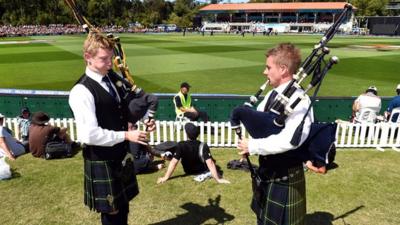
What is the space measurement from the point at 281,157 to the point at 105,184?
1.84 metres

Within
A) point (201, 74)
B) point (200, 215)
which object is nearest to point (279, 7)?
point (201, 74)

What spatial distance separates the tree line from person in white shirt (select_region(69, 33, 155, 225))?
74.3 metres

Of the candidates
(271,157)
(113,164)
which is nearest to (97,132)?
(113,164)

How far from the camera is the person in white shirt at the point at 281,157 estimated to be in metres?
3.14

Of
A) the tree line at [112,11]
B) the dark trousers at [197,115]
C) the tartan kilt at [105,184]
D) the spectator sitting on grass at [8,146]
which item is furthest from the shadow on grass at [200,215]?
the tree line at [112,11]

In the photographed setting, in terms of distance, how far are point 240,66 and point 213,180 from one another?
730 inches

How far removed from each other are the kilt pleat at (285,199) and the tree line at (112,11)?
2958 inches

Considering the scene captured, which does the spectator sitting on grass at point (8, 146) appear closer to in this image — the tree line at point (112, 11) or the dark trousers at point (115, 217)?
the dark trousers at point (115, 217)

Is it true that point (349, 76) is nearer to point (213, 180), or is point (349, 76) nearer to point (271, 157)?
point (213, 180)

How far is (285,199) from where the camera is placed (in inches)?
138

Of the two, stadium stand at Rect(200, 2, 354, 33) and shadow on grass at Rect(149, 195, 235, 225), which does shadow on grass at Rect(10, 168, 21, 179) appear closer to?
shadow on grass at Rect(149, 195, 235, 225)

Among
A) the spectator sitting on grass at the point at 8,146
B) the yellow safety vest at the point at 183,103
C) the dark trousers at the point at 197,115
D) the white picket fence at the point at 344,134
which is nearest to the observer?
the spectator sitting on grass at the point at 8,146

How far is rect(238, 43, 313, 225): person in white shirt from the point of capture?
10.3 ft

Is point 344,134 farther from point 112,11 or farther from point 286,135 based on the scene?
point 112,11
